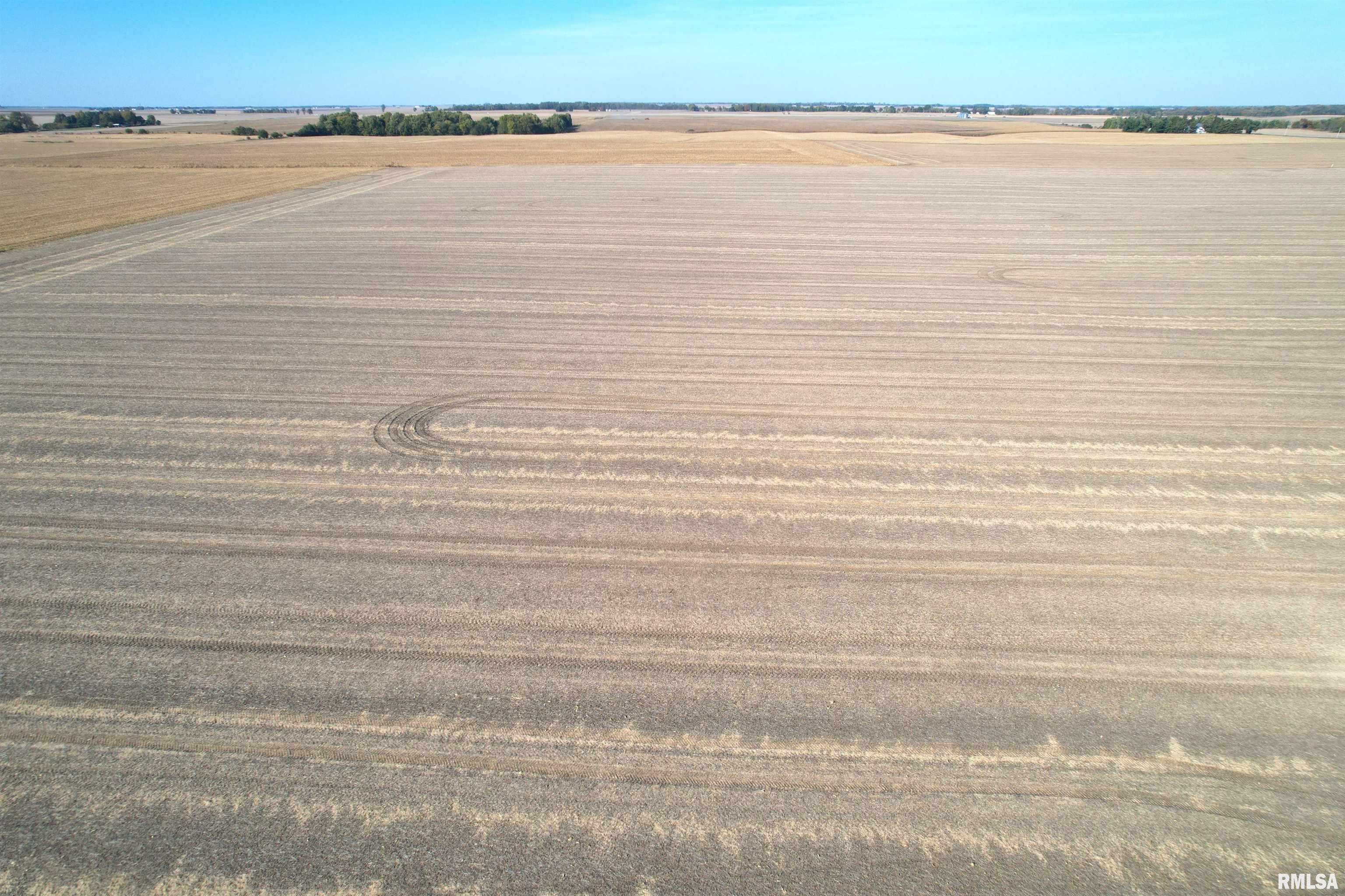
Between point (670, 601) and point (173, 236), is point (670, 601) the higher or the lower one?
the lower one

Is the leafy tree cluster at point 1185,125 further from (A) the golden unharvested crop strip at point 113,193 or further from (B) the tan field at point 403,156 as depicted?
(A) the golden unharvested crop strip at point 113,193

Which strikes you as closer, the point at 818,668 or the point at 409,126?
the point at 818,668

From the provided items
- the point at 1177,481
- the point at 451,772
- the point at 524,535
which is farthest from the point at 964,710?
the point at 1177,481

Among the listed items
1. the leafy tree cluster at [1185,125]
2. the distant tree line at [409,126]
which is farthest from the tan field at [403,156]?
the leafy tree cluster at [1185,125]

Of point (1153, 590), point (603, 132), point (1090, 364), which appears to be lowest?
point (1153, 590)

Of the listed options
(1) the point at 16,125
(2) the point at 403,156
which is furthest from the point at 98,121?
(2) the point at 403,156

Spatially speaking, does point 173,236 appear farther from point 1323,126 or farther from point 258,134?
point 1323,126

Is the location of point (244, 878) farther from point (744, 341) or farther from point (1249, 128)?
point (1249, 128)
